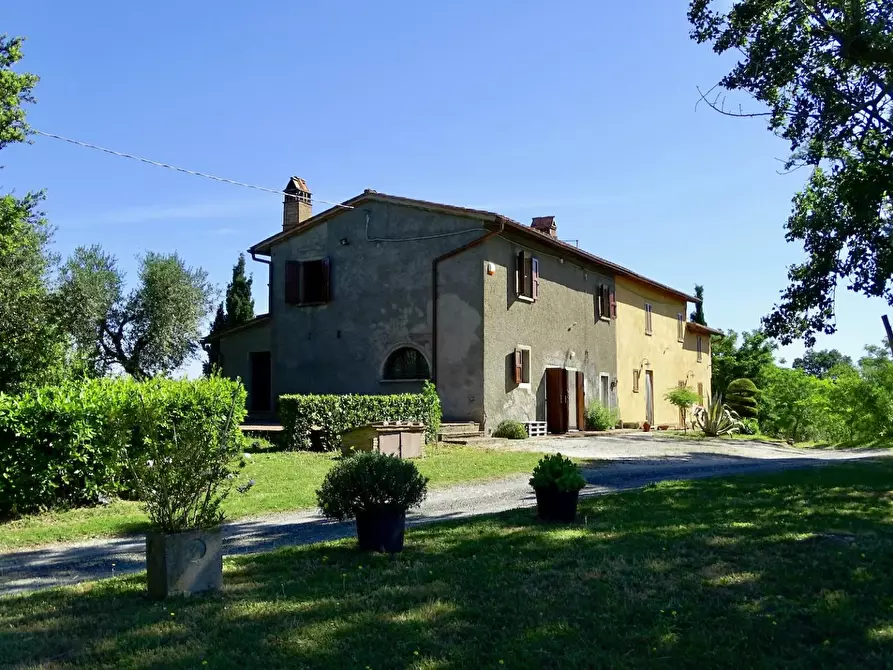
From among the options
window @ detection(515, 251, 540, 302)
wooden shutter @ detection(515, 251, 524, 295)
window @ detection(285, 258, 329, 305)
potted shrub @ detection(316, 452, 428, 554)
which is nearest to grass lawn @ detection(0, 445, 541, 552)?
potted shrub @ detection(316, 452, 428, 554)

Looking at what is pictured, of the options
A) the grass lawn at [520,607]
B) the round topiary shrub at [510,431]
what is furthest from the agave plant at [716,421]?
the grass lawn at [520,607]

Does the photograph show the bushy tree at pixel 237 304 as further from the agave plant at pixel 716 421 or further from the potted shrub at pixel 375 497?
the potted shrub at pixel 375 497

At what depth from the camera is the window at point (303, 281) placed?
22.5 m

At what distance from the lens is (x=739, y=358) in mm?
40812

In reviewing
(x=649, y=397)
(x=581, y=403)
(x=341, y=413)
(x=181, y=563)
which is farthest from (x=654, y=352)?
(x=181, y=563)

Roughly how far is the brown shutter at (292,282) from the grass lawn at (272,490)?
7.93 m

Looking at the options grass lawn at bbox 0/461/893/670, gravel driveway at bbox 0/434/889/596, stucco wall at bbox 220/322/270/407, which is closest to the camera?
grass lawn at bbox 0/461/893/670

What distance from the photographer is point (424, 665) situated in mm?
3965

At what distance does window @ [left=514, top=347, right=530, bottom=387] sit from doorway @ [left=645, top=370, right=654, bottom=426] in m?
10.00

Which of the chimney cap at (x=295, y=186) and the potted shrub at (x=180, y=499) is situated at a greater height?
the chimney cap at (x=295, y=186)

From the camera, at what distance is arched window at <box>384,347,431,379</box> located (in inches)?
811

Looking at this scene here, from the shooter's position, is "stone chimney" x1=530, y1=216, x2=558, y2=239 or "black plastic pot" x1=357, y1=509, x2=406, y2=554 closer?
"black plastic pot" x1=357, y1=509, x2=406, y2=554

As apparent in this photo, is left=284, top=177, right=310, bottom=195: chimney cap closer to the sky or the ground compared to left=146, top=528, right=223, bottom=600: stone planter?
closer to the sky

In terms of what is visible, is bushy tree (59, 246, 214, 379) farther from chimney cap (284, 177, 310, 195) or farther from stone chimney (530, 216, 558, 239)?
stone chimney (530, 216, 558, 239)
